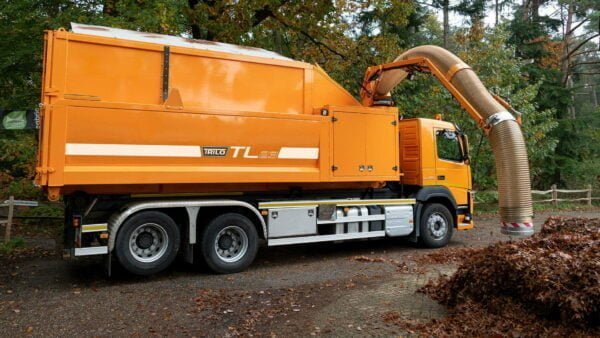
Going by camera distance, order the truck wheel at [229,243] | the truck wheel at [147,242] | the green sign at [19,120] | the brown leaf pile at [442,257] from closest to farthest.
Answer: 1. the truck wheel at [147,242]
2. the truck wheel at [229,243]
3. the brown leaf pile at [442,257]
4. the green sign at [19,120]

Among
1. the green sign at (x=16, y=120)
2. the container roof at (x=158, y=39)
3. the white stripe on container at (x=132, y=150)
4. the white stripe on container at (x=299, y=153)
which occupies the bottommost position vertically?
the white stripe on container at (x=132, y=150)

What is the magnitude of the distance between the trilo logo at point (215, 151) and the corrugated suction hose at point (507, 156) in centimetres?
417

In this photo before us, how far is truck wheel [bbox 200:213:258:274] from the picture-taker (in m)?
7.29

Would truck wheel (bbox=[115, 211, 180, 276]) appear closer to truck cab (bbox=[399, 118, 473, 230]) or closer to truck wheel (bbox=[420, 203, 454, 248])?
truck cab (bbox=[399, 118, 473, 230])

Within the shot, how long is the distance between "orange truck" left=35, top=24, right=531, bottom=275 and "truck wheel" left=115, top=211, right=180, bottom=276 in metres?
0.02

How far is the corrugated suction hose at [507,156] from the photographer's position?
7.01m

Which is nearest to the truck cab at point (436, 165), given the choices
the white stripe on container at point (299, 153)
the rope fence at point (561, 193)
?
the white stripe on container at point (299, 153)

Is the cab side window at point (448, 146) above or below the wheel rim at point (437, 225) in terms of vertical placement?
above

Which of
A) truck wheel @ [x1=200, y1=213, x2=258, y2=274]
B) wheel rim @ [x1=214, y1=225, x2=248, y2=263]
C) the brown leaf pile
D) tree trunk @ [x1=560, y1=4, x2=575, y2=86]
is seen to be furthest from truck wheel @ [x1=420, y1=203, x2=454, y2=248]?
tree trunk @ [x1=560, y1=4, x2=575, y2=86]

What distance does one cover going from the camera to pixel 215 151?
7.24 m

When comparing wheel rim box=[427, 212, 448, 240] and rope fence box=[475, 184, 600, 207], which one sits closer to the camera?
wheel rim box=[427, 212, 448, 240]

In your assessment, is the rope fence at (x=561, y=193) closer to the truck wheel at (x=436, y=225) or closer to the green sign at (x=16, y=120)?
the truck wheel at (x=436, y=225)

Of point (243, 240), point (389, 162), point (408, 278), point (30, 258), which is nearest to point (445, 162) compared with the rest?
point (389, 162)

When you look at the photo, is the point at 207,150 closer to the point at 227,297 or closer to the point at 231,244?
the point at 231,244
